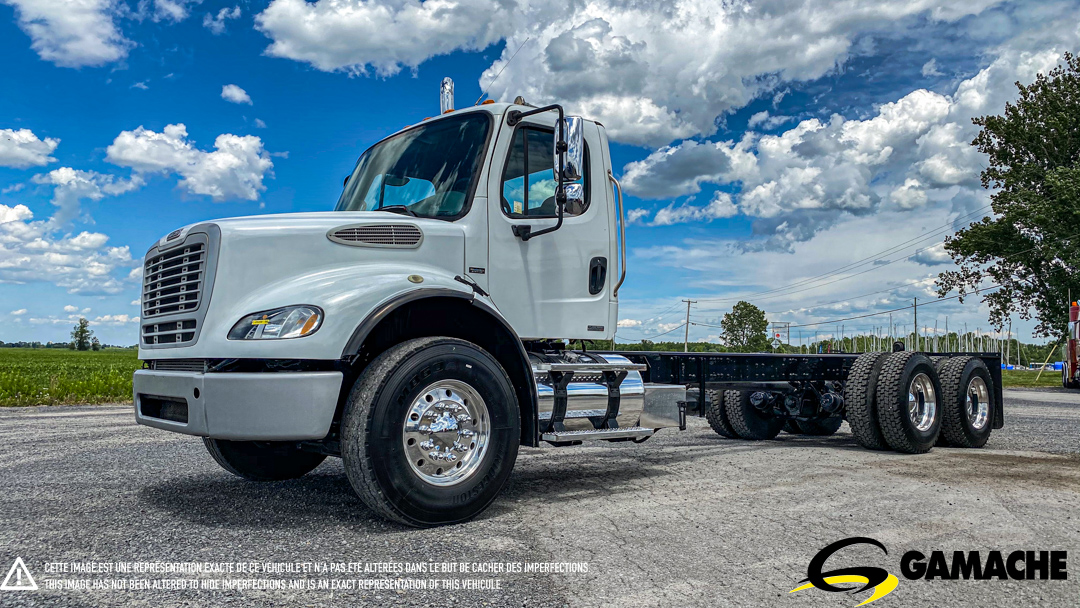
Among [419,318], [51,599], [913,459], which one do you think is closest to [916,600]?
[419,318]

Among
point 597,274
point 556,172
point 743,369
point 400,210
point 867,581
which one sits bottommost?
point 867,581

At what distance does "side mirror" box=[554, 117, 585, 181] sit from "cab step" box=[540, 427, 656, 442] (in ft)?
5.80

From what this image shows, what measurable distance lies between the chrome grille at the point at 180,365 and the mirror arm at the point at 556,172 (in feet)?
7.35

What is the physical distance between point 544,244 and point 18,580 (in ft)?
12.1

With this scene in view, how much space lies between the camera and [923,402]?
860cm

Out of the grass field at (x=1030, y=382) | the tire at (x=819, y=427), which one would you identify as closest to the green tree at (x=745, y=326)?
the grass field at (x=1030, y=382)

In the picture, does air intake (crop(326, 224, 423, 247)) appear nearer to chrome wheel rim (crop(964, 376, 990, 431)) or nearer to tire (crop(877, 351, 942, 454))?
tire (crop(877, 351, 942, 454))

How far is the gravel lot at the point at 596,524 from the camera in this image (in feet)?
11.0

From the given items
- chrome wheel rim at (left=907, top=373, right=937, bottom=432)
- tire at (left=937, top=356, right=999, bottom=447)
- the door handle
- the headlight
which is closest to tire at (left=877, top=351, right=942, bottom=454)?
chrome wheel rim at (left=907, top=373, right=937, bottom=432)

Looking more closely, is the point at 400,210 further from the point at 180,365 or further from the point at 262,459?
the point at 262,459

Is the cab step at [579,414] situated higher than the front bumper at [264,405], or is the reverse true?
the front bumper at [264,405]

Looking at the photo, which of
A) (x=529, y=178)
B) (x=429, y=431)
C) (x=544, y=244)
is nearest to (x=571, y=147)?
(x=529, y=178)

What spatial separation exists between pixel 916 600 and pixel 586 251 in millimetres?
3404

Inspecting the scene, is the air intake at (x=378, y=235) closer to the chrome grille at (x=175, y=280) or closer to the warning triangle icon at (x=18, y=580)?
the chrome grille at (x=175, y=280)
